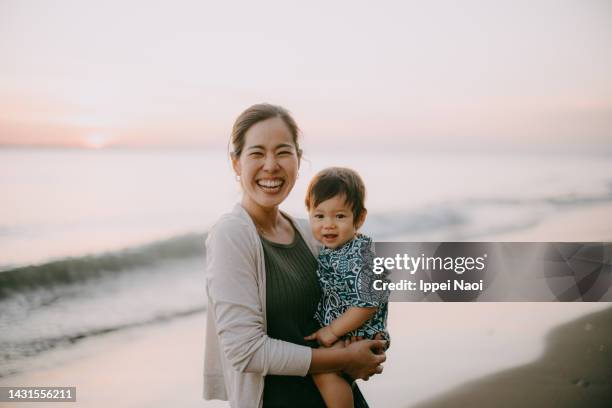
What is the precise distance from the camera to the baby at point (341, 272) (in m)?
1.56

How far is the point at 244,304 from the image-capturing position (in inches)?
54.5

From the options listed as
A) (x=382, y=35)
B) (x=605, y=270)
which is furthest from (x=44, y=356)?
(x=605, y=270)

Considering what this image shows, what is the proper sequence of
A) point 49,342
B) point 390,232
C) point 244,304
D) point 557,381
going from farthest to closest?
point 390,232
point 49,342
point 557,381
point 244,304

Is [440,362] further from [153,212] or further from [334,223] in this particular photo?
[153,212]

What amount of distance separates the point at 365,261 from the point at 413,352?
1.94m

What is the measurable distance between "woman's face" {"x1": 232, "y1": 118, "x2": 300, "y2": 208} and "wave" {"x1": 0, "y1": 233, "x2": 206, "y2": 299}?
358cm

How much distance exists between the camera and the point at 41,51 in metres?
3.74

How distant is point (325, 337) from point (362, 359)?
0.41 ft

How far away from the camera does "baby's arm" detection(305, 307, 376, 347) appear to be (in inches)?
61.6

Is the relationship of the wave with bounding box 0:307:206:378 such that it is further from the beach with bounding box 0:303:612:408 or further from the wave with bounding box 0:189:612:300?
the wave with bounding box 0:189:612:300

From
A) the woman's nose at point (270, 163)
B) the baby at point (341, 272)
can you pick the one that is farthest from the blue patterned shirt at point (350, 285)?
the woman's nose at point (270, 163)

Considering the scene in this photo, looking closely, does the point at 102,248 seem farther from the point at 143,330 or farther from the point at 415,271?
the point at 415,271

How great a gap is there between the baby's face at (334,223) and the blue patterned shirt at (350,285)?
0.02 metres

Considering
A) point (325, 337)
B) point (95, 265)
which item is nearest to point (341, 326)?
point (325, 337)
